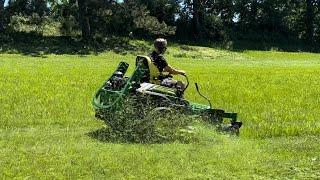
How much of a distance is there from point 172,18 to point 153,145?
157 ft

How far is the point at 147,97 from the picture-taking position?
11.3 m

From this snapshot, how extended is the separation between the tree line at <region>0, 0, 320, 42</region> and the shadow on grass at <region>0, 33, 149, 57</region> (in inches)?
53.2

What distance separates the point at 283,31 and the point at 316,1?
6.94 meters

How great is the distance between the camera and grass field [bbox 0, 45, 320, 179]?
8.76m

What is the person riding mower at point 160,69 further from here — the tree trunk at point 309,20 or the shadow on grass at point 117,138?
the tree trunk at point 309,20

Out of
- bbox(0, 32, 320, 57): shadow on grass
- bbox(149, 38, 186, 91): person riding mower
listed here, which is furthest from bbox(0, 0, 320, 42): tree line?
bbox(149, 38, 186, 91): person riding mower

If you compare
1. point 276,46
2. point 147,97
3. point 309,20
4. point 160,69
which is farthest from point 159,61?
point 309,20

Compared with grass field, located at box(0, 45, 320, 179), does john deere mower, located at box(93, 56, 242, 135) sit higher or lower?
higher

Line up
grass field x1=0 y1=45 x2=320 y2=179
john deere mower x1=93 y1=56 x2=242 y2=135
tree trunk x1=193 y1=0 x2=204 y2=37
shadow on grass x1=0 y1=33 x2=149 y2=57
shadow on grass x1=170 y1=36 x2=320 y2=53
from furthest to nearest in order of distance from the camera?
tree trunk x1=193 y1=0 x2=204 y2=37 → shadow on grass x1=170 y1=36 x2=320 y2=53 → shadow on grass x1=0 y1=33 x2=149 y2=57 → john deere mower x1=93 y1=56 x2=242 y2=135 → grass field x1=0 y1=45 x2=320 y2=179

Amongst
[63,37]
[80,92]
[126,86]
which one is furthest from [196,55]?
[126,86]

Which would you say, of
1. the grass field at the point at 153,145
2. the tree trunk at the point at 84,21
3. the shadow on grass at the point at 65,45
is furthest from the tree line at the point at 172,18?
the grass field at the point at 153,145

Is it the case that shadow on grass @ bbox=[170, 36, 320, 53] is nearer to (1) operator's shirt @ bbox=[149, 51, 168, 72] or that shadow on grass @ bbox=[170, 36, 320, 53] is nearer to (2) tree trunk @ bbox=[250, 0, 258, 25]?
(2) tree trunk @ bbox=[250, 0, 258, 25]

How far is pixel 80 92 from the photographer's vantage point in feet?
57.2

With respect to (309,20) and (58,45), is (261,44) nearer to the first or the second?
(309,20)
